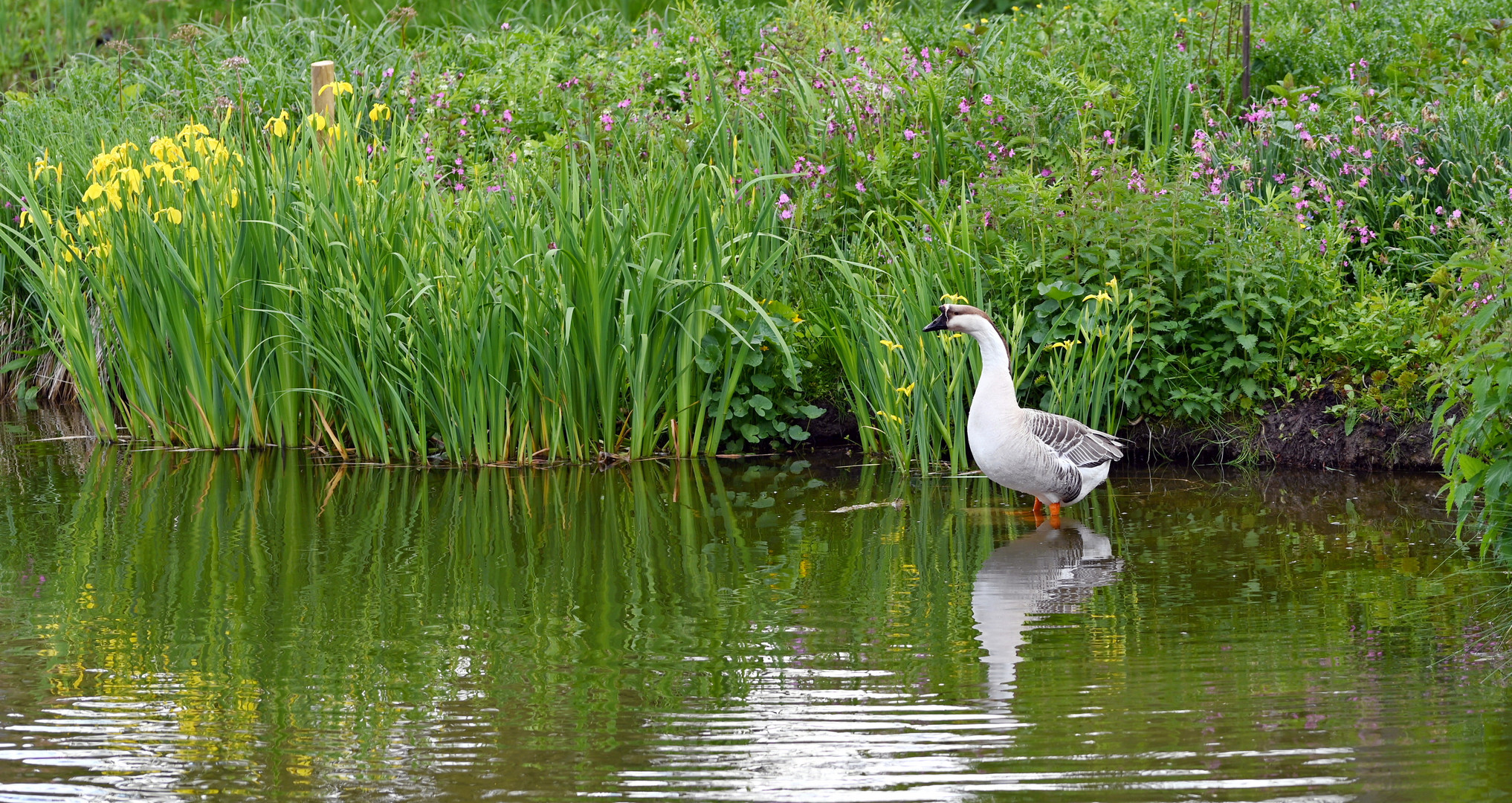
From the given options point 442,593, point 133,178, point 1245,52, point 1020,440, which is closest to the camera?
point 442,593

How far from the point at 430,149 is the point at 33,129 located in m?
3.02

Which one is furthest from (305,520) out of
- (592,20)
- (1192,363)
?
(592,20)

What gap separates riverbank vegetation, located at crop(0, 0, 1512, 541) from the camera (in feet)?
22.4

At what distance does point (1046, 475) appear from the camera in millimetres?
5793

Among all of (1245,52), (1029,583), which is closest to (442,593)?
(1029,583)

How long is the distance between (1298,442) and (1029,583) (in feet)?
8.39

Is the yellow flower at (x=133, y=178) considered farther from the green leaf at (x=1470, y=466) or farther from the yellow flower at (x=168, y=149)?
the green leaf at (x=1470, y=466)

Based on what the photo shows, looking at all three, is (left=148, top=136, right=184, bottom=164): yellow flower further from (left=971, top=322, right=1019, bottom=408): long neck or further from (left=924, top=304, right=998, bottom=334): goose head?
(left=971, top=322, right=1019, bottom=408): long neck

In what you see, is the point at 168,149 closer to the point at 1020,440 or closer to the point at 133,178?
the point at 133,178

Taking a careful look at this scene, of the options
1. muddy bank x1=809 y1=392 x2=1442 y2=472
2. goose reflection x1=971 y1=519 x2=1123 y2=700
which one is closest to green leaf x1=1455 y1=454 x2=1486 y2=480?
goose reflection x1=971 y1=519 x2=1123 y2=700

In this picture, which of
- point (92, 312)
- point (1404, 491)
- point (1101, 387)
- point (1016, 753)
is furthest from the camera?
point (92, 312)

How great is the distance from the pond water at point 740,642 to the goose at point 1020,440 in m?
0.18

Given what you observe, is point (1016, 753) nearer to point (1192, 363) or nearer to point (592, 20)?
point (1192, 363)

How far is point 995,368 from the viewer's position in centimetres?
596
